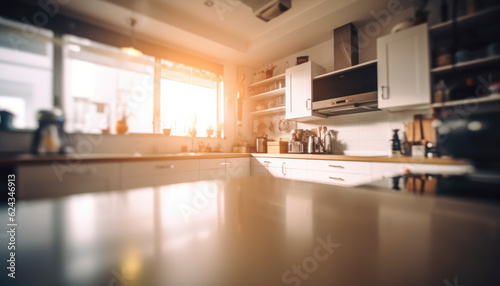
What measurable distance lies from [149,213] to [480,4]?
55 cm

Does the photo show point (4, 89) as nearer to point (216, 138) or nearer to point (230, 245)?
point (230, 245)

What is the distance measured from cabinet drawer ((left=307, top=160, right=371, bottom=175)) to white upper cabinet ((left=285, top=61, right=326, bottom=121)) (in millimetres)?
504

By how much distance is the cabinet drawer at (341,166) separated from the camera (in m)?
1.35

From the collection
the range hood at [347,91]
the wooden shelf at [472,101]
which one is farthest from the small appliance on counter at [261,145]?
the wooden shelf at [472,101]

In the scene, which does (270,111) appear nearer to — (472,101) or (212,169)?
(212,169)

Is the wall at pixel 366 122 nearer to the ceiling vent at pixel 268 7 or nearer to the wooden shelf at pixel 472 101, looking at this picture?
the ceiling vent at pixel 268 7

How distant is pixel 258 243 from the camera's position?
167mm

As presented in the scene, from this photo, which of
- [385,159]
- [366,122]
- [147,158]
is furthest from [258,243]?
[366,122]

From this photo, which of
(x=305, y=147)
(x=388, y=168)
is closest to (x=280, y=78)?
(x=305, y=147)

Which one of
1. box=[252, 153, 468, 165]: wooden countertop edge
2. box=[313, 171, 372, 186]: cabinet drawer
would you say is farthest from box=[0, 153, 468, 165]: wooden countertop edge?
box=[313, 171, 372, 186]: cabinet drawer

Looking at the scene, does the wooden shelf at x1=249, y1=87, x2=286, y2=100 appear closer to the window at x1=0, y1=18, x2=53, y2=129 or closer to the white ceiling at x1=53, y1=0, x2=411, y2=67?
the white ceiling at x1=53, y1=0, x2=411, y2=67

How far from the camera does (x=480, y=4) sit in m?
0.28

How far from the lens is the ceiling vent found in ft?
4.83
